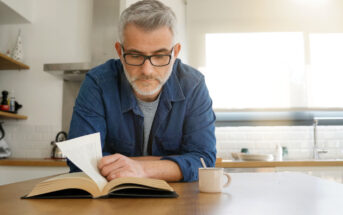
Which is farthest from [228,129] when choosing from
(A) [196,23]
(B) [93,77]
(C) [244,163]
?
(B) [93,77]

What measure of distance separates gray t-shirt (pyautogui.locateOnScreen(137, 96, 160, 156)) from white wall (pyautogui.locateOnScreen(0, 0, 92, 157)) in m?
2.02

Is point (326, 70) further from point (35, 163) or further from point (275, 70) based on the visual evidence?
point (35, 163)

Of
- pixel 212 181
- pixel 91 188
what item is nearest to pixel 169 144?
pixel 212 181

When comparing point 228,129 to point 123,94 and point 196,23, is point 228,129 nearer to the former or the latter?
point 196,23

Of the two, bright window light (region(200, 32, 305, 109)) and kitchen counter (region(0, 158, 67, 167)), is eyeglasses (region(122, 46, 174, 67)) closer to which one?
kitchen counter (region(0, 158, 67, 167))

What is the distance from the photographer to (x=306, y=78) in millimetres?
3348

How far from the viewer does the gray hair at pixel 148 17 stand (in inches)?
52.9

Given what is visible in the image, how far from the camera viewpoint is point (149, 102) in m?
1.57

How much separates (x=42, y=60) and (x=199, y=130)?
2.48 meters

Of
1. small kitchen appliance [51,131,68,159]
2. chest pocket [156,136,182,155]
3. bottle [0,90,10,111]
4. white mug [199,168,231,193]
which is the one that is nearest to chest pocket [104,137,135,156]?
chest pocket [156,136,182,155]

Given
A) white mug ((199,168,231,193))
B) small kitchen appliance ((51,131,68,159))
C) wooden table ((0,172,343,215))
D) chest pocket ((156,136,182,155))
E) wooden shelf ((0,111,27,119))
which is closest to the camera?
wooden table ((0,172,343,215))

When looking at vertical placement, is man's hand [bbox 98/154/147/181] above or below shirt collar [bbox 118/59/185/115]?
below

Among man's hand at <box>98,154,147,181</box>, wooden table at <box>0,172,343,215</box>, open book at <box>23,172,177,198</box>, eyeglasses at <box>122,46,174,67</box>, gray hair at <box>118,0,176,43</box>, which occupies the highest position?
gray hair at <box>118,0,176,43</box>

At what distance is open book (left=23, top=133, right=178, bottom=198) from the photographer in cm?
86
